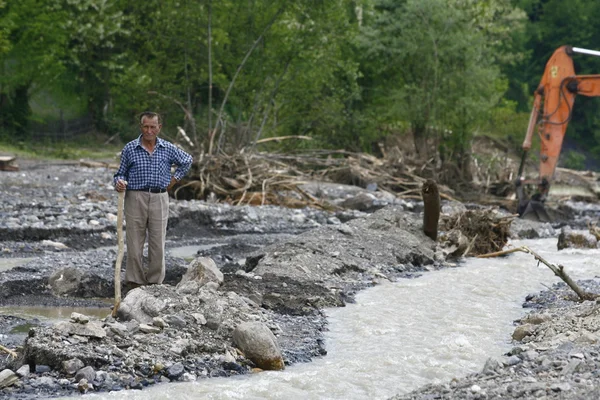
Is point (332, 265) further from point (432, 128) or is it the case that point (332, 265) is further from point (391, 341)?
point (432, 128)

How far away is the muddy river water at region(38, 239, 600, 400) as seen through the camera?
7266mm

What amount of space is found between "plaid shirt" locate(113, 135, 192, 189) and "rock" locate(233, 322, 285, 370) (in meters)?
2.28

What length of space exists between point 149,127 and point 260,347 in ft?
9.04

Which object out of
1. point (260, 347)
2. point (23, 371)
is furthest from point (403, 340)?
point (23, 371)

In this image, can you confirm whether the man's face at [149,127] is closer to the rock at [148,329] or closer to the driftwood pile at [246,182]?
the rock at [148,329]

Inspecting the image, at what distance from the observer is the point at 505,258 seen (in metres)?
15.9

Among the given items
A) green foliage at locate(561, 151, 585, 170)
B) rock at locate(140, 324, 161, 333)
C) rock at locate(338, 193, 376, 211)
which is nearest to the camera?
rock at locate(140, 324, 161, 333)

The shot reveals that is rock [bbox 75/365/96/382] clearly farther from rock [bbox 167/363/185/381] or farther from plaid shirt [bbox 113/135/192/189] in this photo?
plaid shirt [bbox 113/135/192/189]

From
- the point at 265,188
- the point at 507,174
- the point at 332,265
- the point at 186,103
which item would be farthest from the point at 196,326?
the point at 507,174

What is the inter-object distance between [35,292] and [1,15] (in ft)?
83.4

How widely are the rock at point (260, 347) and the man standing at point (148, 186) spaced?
222 centimetres

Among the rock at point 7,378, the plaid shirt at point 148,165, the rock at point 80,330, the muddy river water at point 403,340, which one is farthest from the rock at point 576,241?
the rock at point 7,378

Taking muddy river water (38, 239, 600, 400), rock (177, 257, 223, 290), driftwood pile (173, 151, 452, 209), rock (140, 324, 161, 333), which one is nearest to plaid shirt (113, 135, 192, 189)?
rock (177, 257, 223, 290)

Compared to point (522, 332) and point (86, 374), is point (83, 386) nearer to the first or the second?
point (86, 374)
